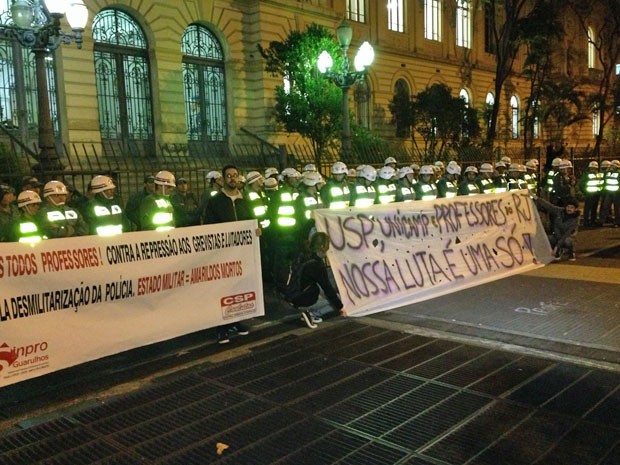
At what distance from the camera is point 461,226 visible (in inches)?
354

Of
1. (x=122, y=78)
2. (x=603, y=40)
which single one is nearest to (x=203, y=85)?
(x=122, y=78)

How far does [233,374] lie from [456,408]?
2038 millimetres

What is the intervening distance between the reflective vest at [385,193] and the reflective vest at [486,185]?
2.10m

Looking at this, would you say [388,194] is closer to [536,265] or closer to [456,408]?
[536,265]

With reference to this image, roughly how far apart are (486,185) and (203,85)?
1214 cm

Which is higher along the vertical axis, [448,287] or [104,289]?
[104,289]

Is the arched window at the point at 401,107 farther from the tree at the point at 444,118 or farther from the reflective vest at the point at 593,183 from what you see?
the reflective vest at the point at 593,183

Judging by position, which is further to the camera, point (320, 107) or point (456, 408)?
point (320, 107)

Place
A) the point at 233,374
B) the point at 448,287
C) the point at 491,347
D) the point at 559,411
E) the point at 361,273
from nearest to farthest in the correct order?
the point at 559,411
the point at 233,374
the point at 491,347
the point at 361,273
the point at 448,287

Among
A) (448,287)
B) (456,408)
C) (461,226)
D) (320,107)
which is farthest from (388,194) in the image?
(320,107)

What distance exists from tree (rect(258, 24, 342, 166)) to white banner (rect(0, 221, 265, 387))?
37.9 feet

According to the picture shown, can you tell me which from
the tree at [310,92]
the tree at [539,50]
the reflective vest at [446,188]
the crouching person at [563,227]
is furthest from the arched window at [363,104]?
the crouching person at [563,227]

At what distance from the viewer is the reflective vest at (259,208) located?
905 cm

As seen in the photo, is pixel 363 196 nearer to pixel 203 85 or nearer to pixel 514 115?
pixel 203 85
